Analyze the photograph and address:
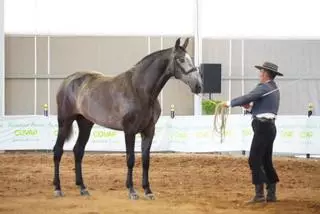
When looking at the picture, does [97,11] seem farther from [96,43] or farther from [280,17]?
[280,17]

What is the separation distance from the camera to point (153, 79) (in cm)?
912

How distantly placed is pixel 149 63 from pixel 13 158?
27.5ft

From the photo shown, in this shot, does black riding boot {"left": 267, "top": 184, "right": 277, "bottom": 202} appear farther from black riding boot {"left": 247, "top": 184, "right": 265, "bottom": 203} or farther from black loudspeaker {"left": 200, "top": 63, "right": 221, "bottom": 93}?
black loudspeaker {"left": 200, "top": 63, "right": 221, "bottom": 93}

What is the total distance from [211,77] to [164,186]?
1052cm

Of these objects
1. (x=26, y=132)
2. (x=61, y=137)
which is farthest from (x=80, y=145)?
(x=26, y=132)

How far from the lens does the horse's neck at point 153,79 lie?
9.09m

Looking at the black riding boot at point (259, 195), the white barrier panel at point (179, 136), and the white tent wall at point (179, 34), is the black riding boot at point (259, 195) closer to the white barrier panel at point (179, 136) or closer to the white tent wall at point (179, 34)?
the white barrier panel at point (179, 136)

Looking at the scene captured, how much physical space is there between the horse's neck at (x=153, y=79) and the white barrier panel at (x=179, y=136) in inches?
309

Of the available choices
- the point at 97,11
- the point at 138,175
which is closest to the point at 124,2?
the point at 97,11

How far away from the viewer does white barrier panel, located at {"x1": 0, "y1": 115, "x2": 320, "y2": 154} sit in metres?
16.7

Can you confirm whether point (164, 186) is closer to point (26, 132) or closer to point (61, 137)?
point (61, 137)

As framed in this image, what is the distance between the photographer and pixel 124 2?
2256 cm

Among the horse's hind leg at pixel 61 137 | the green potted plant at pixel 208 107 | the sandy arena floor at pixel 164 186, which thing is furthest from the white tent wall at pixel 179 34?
the horse's hind leg at pixel 61 137

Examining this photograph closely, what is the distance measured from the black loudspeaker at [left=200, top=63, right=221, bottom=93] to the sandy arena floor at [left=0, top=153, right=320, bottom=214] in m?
4.42
